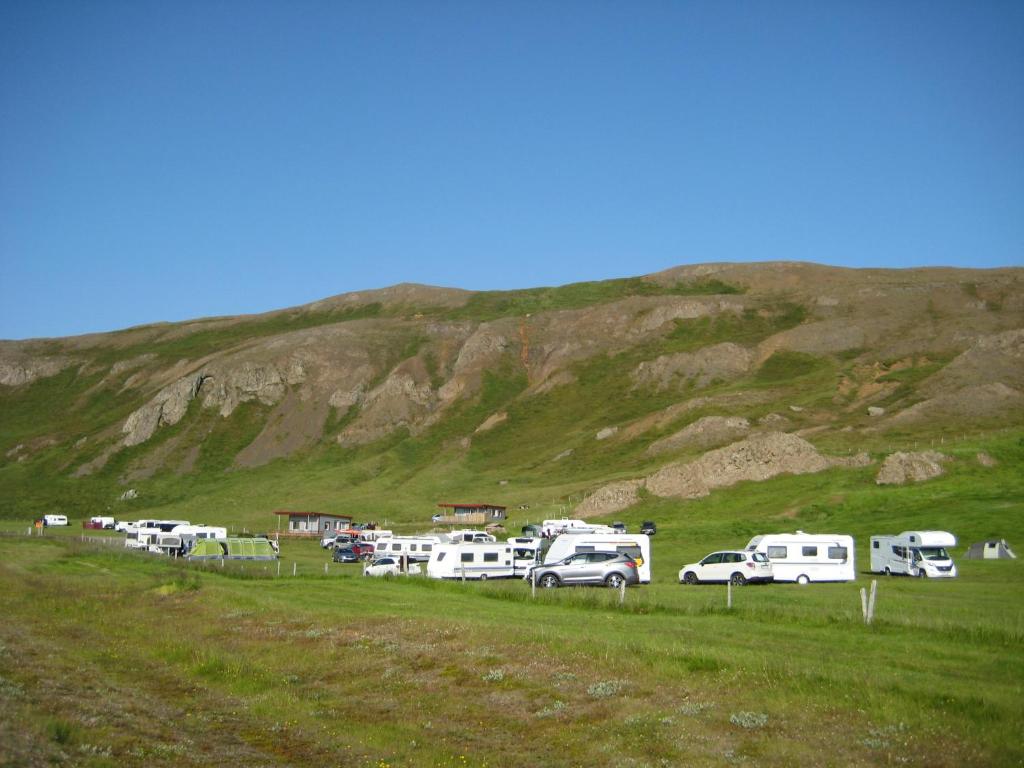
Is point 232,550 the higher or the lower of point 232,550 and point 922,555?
the lower

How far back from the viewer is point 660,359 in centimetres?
15912

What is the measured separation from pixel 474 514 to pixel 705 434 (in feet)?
109

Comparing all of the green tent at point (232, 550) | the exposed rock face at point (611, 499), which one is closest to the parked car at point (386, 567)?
the green tent at point (232, 550)

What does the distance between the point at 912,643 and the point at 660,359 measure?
456 feet

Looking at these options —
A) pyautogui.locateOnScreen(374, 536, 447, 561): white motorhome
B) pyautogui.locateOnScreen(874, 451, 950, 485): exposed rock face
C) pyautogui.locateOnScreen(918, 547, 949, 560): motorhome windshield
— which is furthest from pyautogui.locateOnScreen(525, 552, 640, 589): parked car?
pyautogui.locateOnScreen(874, 451, 950, 485): exposed rock face

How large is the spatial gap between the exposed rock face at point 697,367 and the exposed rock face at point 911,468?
67693 mm

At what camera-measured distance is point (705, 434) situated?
11344 cm

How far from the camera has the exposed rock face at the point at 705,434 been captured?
11175 cm

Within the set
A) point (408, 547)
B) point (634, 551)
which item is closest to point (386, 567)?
point (408, 547)

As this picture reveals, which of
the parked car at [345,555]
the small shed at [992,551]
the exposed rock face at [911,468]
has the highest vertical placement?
the exposed rock face at [911,468]

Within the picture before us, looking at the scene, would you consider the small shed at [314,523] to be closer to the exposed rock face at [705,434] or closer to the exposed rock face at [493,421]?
the exposed rock face at [705,434]

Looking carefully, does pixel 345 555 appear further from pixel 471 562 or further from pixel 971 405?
pixel 971 405

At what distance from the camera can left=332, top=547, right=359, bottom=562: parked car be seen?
6669 centimetres

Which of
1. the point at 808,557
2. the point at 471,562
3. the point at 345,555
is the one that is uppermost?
the point at 808,557
